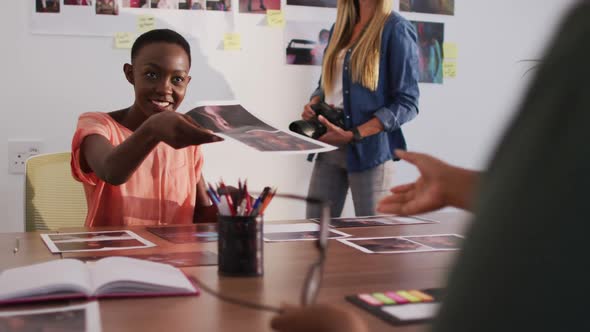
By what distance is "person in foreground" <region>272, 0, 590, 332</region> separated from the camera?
262 mm

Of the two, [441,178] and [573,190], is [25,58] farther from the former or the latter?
[573,190]

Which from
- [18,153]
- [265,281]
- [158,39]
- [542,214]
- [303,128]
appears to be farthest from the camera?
[18,153]

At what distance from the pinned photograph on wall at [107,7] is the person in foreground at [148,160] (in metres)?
0.90

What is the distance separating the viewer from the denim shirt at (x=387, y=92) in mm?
2418

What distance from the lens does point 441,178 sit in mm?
852

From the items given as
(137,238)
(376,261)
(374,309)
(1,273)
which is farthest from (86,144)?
(374,309)

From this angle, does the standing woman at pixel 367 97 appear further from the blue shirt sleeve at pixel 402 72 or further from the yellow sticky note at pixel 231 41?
the yellow sticky note at pixel 231 41

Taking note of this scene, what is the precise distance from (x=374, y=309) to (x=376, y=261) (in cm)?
34

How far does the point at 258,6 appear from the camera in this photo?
113 inches

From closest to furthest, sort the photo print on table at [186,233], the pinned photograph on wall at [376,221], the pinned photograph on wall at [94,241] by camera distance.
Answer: the pinned photograph on wall at [94,241] → the photo print on table at [186,233] → the pinned photograph on wall at [376,221]

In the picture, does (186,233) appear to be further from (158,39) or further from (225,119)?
(158,39)

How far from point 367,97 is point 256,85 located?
637 millimetres

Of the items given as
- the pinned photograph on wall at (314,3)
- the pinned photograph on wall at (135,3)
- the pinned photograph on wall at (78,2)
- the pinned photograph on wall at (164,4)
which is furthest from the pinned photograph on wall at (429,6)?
the pinned photograph on wall at (78,2)

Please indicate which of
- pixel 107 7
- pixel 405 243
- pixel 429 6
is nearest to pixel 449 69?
pixel 429 6
